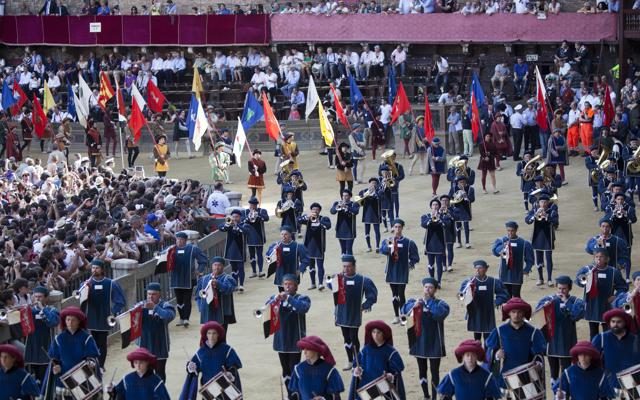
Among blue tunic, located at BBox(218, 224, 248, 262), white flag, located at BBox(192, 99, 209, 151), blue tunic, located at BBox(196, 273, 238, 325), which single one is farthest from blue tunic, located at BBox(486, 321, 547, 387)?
white flag, located at BBox(192, 99, 209, 151)

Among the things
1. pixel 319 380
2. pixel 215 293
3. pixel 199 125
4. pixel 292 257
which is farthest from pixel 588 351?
pixel 199 125

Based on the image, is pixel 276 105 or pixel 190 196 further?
pixel 276 105

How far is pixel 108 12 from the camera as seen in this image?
50312 millimetres

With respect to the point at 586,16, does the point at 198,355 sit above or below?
below

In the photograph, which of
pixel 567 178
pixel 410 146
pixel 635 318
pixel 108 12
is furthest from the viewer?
pixel 108 12

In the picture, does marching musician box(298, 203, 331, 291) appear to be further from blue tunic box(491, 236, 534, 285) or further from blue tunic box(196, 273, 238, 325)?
blue tunic box(196, 273, 238, 325)

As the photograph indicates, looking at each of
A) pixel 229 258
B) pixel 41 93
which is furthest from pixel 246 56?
pixel 229 258

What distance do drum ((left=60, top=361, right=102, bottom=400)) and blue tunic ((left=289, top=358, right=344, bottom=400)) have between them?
2.63 m

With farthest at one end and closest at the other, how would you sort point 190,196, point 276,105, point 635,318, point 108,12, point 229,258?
point 108,12 → point 276,105 → point 190,196 → point 229,258 → point 635,318

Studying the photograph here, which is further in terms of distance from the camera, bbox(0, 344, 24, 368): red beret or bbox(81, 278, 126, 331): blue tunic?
bbox(81, 278, 126, 331): blue tunic

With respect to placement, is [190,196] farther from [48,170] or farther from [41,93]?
[41,93]

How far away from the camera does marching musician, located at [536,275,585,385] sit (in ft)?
61.7

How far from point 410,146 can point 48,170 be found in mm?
11521

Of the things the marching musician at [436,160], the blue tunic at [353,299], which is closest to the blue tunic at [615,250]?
the blue tunic at [353,299]
